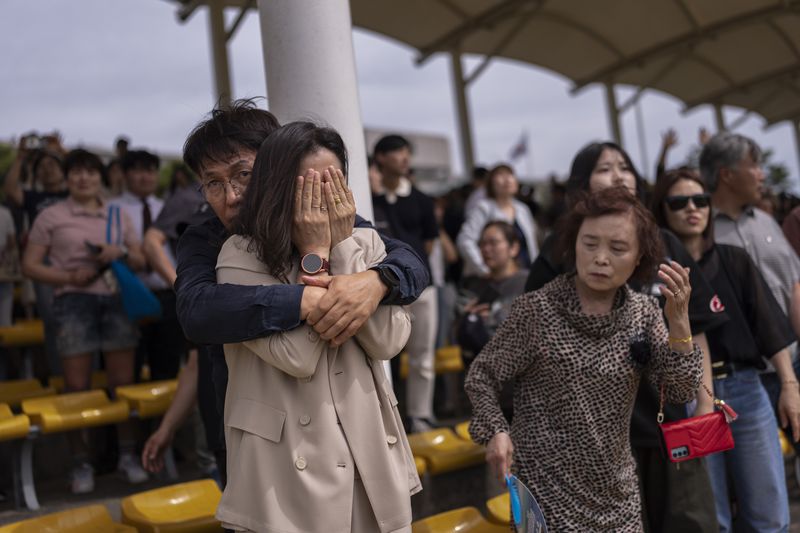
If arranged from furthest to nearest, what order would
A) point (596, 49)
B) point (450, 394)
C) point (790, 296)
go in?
point (596, 49) → point (450, 394) → point (790, 296)

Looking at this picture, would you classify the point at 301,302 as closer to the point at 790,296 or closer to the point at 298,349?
the point at 298,349

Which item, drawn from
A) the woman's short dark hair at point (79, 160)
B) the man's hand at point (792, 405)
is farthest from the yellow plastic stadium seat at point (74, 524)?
the man's hand at point (792, 405)

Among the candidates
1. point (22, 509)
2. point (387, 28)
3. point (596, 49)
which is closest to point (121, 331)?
point (22, 509)

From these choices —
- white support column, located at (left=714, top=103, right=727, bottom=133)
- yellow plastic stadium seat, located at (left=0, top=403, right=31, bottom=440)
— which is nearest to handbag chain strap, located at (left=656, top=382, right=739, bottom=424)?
yellow plastic stadium seat, located at (left=0, top=403, right=31, bottom=440)

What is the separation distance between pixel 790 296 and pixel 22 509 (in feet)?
12.5

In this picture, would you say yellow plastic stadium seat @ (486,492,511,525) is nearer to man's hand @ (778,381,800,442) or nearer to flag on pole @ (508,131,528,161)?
man's hand @ (778,381,800,442)

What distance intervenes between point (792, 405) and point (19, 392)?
427 centimetres

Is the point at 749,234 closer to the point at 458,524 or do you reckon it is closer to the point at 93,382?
the point at 458,524

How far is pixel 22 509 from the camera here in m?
3.98

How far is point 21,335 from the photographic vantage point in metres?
5.53

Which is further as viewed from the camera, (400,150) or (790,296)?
(400,150)

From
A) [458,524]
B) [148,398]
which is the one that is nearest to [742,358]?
[458,524]

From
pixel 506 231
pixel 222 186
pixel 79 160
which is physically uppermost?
pixel 79 160

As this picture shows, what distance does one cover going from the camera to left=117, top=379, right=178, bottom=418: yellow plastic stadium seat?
4.34 meters
